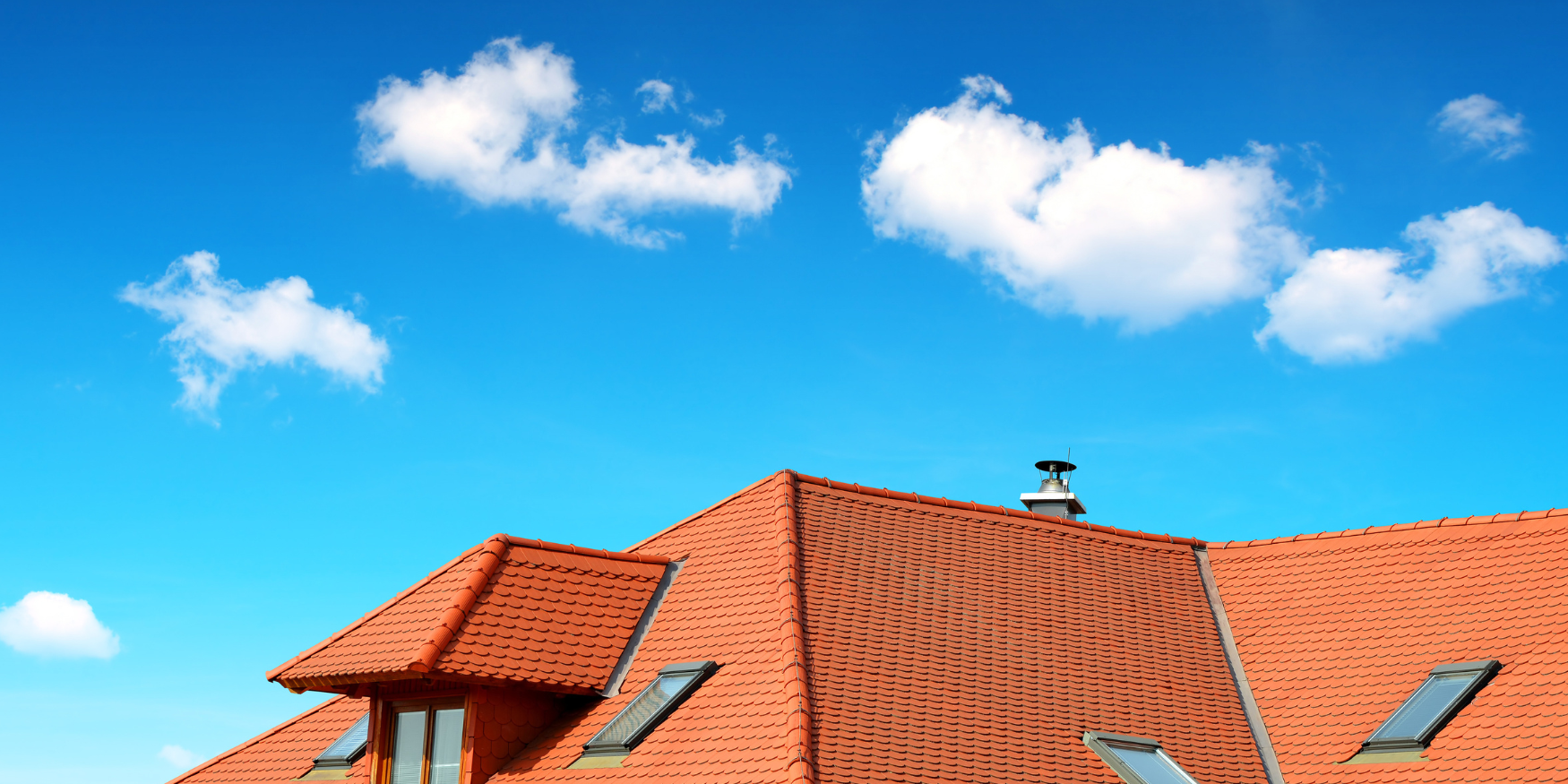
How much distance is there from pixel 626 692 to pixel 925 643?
373cm

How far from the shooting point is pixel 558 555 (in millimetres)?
17766

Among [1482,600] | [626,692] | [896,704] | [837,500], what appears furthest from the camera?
[837,500]

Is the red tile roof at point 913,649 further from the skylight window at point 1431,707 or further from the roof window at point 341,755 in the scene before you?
the roof window at point 341,755

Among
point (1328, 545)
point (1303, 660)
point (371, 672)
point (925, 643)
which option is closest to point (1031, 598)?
point (925, 643)

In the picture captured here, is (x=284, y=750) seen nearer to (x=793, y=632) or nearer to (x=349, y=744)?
(x=349, y=744)

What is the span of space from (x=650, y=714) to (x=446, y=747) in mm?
2665

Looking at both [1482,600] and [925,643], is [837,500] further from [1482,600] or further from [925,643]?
[1482,600]

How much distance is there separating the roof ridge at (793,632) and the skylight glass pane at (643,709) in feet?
4.31

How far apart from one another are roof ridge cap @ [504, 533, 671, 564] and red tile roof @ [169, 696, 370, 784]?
406cm

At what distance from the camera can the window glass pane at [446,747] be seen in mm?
15477

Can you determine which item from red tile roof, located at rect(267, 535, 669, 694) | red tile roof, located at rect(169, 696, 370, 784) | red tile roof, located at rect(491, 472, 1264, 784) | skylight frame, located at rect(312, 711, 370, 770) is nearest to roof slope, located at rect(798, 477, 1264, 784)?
red tile roof, located at rect(491, 472, 1264, 784)

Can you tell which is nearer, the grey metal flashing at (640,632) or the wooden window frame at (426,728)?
the wooden window frame at (426,728)

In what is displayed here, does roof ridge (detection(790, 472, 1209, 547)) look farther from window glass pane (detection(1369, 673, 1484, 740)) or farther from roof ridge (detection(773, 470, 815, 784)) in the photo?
window glass pane (detection(1369, 673, 1484, 740))

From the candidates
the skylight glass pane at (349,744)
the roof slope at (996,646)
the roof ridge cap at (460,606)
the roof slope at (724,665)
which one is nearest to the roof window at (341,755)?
the skylight glass pane at (349,744)
